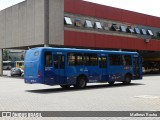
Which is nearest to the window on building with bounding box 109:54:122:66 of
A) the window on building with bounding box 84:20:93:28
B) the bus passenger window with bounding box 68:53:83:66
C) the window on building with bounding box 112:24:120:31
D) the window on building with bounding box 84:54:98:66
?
the window on building with bounding box 84:54:98:66

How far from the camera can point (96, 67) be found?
22.7 metres

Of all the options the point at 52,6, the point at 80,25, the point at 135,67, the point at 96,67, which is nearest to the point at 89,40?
the point at 80,25

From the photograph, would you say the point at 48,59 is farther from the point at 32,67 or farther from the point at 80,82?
the point at 80,82

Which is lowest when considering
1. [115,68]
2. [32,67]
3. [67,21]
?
[115,68]

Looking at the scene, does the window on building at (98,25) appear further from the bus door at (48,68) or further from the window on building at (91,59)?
the bus door at (48,68)

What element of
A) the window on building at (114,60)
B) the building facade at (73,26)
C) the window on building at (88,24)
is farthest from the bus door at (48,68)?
the window on building at (88,24)

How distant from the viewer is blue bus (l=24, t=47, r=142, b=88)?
1927 centimetres

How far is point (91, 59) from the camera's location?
22422 mm

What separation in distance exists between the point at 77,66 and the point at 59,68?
170 cm

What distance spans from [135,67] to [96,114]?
640 inches

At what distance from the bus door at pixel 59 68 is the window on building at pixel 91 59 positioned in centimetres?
222

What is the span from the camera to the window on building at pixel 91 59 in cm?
2189

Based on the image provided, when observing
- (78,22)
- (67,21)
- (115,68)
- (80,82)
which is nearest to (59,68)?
(80,82)

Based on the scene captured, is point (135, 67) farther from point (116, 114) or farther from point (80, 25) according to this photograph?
point (116, 114)
